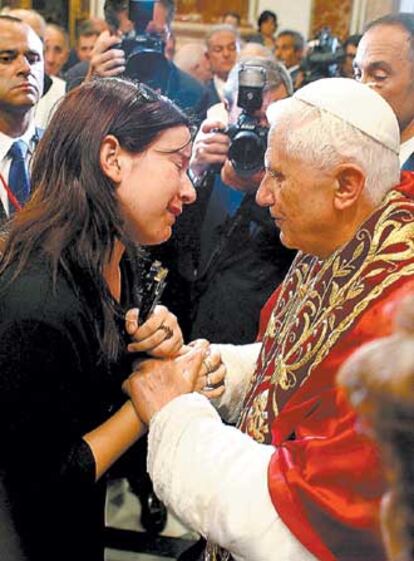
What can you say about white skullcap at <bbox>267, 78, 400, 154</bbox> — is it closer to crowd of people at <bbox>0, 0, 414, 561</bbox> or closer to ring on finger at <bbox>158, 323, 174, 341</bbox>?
crowd of people at <bbox>0, 0, 414, 561</bbox>

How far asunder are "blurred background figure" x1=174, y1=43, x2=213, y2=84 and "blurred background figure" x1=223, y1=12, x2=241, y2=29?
11.5ft

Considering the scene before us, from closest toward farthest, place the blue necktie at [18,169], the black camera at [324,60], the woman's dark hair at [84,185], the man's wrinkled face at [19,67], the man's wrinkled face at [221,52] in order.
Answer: the woman's dark hair at [84,185] < the blue necktie at [18,169] < the man's wrinkled face at [19,67] < the black camera at [324,60] < the man's wrinkled face at [221,52]

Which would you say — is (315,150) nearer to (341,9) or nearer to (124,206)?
(124,206)

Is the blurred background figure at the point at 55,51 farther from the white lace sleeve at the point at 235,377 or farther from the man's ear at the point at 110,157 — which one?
the man's ear at the point at 110,157

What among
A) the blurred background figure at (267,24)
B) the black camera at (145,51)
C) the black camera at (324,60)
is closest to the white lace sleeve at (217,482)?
the black camera at (145,51)

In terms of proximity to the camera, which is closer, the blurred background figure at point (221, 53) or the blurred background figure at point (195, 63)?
the blurred background figure at point (195, 63)

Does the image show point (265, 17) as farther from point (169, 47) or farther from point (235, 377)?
point (235, 377)

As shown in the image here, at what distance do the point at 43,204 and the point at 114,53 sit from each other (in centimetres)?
159

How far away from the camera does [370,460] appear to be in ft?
4.36

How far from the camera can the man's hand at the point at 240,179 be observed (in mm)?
2608

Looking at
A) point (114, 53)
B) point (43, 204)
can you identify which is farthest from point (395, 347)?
point (114, 53)

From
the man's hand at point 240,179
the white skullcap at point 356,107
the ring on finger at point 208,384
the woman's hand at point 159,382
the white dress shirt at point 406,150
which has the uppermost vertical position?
the white skullcap at point 356,107

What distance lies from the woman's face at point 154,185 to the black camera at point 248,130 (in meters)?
0.92

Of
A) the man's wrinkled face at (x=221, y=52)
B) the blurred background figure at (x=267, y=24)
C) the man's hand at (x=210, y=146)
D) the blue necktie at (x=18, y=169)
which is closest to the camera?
the man's hand at (x=210, y=146)
